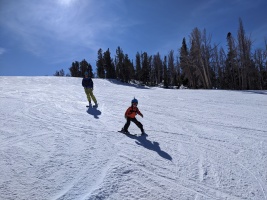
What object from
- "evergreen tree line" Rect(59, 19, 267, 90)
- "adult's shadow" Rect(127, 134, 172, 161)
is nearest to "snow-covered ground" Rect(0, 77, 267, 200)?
"adult's shadow" Rect(127, 134, 172, 161)

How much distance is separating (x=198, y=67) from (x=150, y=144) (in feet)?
103

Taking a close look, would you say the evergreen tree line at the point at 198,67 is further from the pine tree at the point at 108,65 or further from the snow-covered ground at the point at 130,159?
the snow-covered ground at the point at 130,159

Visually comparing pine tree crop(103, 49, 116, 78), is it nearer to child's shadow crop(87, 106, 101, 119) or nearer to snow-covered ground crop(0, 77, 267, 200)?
child's shadow crop(87, 106, 101, 119)

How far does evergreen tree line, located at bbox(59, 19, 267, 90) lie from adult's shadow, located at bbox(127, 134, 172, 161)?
29.1m

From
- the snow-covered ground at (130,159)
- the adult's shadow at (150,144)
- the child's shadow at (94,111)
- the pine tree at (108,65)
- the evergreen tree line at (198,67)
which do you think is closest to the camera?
the snow-covered ground at (130,159)

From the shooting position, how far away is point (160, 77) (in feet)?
232

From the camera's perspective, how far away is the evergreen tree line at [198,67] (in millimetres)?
36281

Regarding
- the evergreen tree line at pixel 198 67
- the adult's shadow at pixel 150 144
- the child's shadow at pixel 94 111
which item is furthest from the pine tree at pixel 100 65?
the adult's shadow at pixel 150 144

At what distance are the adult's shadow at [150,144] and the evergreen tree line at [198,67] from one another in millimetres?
29100

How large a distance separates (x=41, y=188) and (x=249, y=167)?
16.2 ft

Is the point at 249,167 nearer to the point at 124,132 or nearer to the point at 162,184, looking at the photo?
the point at 162,184

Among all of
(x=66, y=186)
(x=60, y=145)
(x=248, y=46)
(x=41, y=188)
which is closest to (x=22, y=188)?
(x=41, y=188)

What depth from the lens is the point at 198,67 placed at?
36094mm

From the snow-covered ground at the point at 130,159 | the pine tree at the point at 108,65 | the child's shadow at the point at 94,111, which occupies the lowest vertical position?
the snow-covered ground at the point at 130,159
